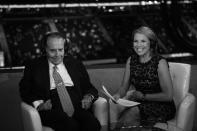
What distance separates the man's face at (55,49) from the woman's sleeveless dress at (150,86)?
27.9 inches

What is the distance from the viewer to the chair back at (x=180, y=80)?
130 inches

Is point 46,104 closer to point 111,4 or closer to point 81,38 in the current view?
point 81,38

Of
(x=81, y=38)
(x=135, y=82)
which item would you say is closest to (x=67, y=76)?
(x=135, y=82)

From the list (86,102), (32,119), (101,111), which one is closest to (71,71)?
(86,102)

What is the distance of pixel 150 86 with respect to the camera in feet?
10.4

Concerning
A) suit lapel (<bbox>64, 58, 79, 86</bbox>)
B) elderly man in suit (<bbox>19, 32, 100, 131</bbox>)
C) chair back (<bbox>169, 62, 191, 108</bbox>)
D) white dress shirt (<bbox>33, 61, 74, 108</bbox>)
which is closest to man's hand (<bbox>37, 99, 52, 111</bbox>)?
elderly man in suit (<bbox>19, 32, 100, 131</bbox>)

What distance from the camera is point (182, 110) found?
3010 mm

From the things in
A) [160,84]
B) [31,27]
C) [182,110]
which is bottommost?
[182,110]

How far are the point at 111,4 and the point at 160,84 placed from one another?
14.6 ft

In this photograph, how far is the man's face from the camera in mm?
2951

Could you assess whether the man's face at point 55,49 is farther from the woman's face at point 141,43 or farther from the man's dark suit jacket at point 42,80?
the woman's face at point 141,43

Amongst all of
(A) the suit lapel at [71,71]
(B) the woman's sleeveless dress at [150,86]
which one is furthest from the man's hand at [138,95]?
(A) the suit lapel at [71,71]

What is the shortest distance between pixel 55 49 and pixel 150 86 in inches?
35.6

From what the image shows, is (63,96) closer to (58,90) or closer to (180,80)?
(58,90)
